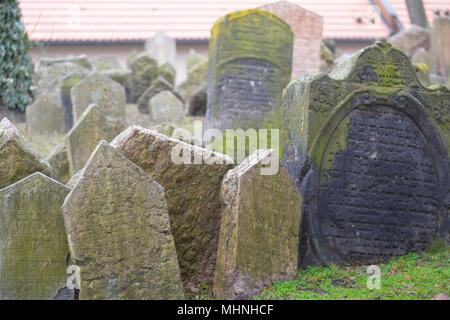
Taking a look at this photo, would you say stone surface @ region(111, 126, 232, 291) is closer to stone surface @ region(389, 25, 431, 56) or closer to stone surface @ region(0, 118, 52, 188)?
stone surface @ region(0, 118, 52, 188)

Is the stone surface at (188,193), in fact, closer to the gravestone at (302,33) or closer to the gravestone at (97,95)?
the gravestone at (97,95)

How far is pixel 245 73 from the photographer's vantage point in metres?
9.40

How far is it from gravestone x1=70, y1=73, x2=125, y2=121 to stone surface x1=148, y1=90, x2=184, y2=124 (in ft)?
5.05

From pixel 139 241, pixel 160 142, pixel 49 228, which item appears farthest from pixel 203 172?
pixel 49 228

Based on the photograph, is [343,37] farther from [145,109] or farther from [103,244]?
[103,244]

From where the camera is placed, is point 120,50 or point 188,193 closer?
A: point 188,193

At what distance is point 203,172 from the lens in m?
4.68

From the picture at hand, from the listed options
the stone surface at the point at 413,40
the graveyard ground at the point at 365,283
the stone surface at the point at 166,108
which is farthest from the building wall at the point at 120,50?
the graveyard ground at the point at 365,283

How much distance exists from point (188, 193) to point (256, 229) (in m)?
0.64

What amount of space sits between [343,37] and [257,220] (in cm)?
1788

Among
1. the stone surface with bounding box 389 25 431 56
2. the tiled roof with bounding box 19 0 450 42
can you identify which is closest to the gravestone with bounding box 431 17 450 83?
the stone surface with bounding box 389 25 431 56

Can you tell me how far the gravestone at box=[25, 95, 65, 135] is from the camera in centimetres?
1071

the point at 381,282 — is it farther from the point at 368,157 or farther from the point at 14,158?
the point at 14,158

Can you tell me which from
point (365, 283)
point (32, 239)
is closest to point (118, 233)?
point (32, 239)
